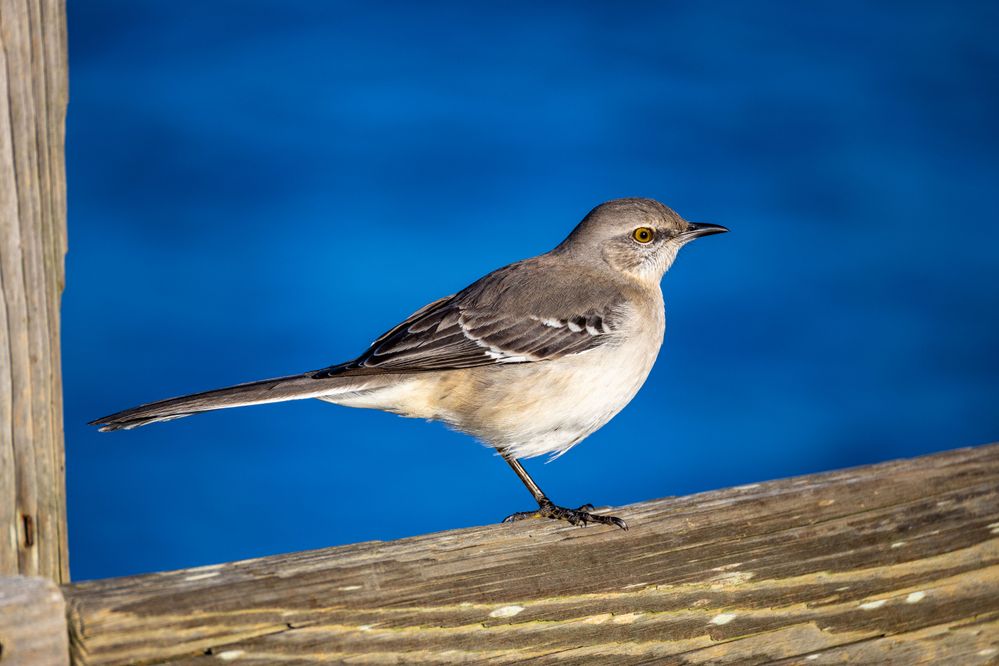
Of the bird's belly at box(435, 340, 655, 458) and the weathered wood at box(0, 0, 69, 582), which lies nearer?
the weathered wood at box(0, 0, 69, 582)

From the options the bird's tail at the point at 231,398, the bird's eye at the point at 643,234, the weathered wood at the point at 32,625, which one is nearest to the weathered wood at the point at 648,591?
the weathered wood at the point at 32,625

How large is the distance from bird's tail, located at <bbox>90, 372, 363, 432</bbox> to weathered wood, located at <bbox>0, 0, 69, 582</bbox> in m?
0.66

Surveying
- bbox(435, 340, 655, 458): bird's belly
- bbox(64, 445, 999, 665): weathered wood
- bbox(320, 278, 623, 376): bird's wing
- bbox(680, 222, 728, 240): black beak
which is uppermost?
bbox(680, 222, 728, 240): black beak

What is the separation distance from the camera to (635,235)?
461 centimetres

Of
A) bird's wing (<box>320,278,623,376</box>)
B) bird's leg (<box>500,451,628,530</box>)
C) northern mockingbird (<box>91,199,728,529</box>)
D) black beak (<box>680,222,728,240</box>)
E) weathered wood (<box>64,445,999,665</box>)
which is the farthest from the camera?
black beak (<box>680,222,728,240</box>)

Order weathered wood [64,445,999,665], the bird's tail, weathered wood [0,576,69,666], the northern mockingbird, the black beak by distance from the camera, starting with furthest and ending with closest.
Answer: the black beak
the northern mockingbird
the bird's tail
weathered wood [64,445,999,665]
weathered wood [0,576,69,666]

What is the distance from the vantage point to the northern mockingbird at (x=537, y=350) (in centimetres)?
387

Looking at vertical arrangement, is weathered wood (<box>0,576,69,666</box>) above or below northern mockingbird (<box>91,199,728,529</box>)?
below

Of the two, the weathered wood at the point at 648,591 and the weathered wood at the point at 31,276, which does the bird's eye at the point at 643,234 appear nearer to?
the weathered wood at the point at 648,591

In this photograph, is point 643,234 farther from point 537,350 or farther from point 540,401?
point 540,401

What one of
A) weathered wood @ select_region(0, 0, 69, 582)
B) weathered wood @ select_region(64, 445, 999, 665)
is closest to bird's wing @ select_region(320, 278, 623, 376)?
weathered wood @ select_region(64, 445, 999, 665)

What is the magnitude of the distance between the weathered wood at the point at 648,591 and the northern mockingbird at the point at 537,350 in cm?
113

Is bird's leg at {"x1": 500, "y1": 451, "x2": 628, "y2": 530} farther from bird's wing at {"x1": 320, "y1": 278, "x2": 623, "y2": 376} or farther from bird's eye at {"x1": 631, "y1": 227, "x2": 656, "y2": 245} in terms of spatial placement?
bird's eye at {"x1": 631, "y1": 227, "x2": 656, "y2": 245}

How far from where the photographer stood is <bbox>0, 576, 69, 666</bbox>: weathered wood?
154 cm
